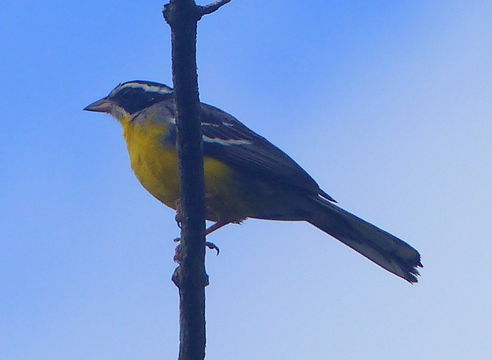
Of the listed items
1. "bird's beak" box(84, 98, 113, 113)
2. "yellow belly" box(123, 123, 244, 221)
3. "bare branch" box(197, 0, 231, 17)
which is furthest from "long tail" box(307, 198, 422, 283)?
"bare branch" box(197, 0, 231, 17)

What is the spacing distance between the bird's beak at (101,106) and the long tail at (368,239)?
261 centimetres

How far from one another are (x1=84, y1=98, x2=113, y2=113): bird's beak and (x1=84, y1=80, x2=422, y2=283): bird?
0.96 m

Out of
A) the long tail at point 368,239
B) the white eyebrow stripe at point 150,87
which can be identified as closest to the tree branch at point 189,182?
the long tail at point 368,239

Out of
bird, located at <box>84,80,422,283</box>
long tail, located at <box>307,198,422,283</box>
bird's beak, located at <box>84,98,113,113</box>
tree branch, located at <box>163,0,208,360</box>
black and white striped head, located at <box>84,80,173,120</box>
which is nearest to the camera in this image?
tree branch, located at <box>163,0,208,360</box>

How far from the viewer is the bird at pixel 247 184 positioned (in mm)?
8289

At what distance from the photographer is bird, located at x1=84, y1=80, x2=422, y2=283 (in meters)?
8.29

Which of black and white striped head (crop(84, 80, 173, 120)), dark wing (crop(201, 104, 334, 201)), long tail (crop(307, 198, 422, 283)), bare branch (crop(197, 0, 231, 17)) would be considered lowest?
bare branch (crop(197, 0, 231, 17))

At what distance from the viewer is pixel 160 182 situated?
8305mm

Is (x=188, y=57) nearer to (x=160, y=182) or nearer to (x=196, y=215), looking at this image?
(x=196, y=215)

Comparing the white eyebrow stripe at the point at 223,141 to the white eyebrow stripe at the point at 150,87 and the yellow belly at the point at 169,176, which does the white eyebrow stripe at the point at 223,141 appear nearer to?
the yellow belly at the point at 169,176

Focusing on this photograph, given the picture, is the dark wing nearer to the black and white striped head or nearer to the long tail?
the long tail

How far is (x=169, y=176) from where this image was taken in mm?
8203

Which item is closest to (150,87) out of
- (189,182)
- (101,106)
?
(101,106)

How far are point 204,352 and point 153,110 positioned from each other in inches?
151
